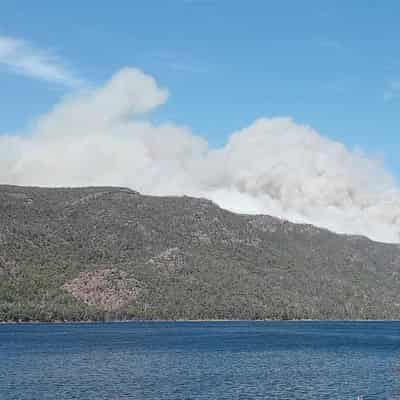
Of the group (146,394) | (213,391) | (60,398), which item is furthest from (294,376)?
(60,398)

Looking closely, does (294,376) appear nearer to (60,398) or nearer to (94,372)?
(94,372)

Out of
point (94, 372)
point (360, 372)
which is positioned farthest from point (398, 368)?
point (94, 372)

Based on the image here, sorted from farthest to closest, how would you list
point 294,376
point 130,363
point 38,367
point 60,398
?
1. point 130,363
2. point 38,367
3. point 294,376
4. point 60,398

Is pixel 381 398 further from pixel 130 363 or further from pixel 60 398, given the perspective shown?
pixel 130 363

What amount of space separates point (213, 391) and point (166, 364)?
5152 cm

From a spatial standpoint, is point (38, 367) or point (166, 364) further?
point (166, 364)

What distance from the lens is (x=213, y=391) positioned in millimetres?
145625

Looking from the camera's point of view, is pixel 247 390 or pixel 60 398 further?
pixel 247 390

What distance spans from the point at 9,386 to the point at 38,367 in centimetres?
3461

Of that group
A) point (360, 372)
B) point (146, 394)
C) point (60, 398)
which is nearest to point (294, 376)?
point (360, 372)

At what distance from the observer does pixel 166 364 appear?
7707 inches

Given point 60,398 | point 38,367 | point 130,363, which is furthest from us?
point 130,363

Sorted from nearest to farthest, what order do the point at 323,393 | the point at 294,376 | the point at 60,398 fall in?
the point at 60,398, the point at 323,393, the point at 294,376

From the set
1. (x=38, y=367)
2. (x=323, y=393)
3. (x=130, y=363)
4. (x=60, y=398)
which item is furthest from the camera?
(x=130, y=363)
